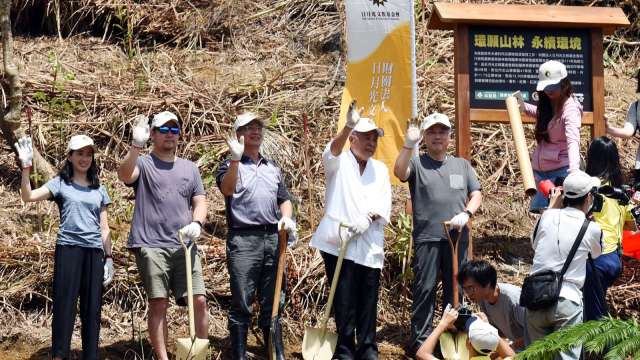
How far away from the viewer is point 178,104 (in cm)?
987

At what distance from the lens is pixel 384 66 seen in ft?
27.1

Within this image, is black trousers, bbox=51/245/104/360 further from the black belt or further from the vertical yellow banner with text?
the vertical yellow banner with text

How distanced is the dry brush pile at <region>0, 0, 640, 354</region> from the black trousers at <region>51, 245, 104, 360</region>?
3.34ft

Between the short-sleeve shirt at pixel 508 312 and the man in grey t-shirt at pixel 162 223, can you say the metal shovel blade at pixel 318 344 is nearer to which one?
the man in grey t-shirt at pixel 162 223

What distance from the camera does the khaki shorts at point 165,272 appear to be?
6.46 meters

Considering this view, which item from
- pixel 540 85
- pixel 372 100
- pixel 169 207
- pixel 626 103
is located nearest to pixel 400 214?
pixel 372 100

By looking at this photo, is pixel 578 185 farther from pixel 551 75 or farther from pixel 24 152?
pixel 24 152

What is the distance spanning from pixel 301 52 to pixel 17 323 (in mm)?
5036

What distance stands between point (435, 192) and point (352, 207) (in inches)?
24.6

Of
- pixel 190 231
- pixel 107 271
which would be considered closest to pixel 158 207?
pixel 190 231

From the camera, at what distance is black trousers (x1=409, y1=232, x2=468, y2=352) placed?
6941mm

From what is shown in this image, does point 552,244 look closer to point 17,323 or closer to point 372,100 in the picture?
point 372,100

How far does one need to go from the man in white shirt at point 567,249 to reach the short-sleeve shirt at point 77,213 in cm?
274

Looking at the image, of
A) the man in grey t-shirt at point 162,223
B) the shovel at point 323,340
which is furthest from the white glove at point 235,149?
the shovel at point 323,340
